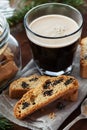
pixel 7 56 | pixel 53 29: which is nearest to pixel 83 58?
pixel 53 29

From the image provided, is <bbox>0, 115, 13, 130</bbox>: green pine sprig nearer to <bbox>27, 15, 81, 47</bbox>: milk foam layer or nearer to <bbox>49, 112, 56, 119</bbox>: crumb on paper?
<bbox>49, 112, 56, 119</bbox>: crumb on paper

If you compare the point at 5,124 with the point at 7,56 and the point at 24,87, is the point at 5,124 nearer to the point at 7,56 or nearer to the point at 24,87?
the point at 24,87

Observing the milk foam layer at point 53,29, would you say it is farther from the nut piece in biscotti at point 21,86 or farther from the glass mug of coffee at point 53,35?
the nut piece in biscotti at point 21,86

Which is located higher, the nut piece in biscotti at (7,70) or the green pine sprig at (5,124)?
the nut piece in biscotti at (7,70)

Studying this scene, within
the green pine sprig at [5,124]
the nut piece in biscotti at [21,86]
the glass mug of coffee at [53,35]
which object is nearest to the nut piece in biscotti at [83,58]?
the glass mug of coffee at [53,35]

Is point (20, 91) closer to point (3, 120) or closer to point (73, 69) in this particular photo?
point (3, 120)

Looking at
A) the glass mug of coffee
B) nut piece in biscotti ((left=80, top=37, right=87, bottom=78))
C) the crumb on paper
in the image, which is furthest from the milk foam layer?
the crumb on paper
